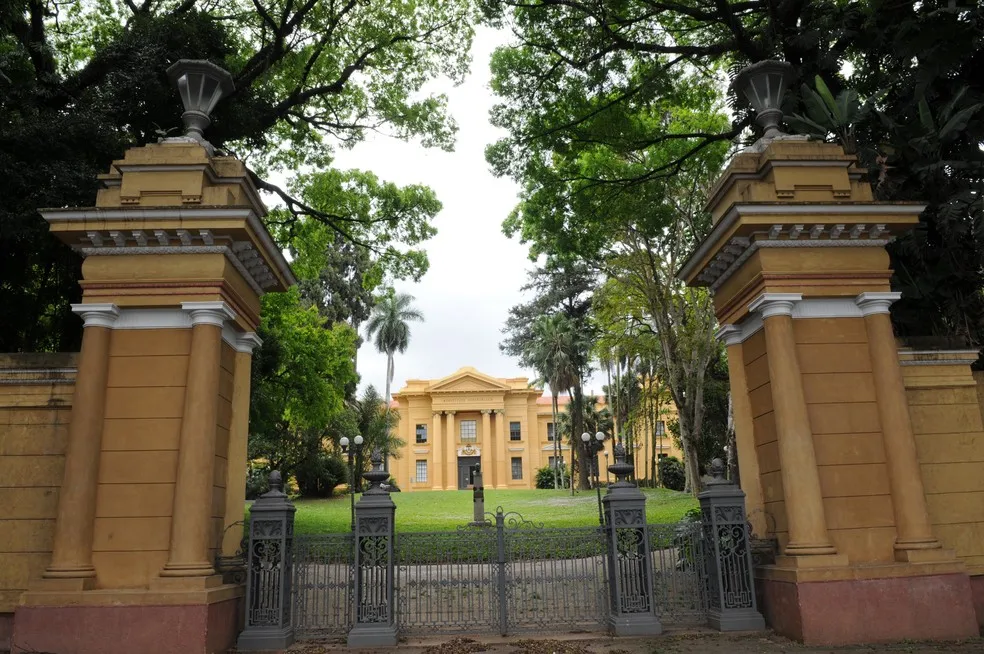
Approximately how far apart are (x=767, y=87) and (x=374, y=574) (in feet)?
25.9

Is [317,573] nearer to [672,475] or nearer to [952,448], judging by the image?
[952,448]

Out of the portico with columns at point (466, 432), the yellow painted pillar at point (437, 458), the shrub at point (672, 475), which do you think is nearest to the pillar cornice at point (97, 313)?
the shrub at point (672, 475)

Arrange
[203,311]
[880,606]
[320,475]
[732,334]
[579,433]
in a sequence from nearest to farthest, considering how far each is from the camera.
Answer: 1. [880,606]
2. [203,311]
3. [732,334]
4. [320,475]
5. [579,433]

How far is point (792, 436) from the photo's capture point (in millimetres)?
7859

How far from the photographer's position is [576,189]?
570 inches

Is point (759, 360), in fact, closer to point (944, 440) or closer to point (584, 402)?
point (944, 440)

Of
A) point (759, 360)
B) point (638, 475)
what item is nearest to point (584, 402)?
point (638, 475)

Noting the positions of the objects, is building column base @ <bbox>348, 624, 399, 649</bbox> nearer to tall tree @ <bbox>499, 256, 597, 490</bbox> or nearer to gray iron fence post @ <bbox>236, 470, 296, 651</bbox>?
gray iron fence post @ <bbox>236, 470, 296, 651</bbox>

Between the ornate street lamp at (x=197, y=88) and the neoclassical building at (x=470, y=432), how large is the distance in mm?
46781

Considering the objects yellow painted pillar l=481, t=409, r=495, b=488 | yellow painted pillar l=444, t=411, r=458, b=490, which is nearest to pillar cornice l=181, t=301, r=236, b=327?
yellow painted pillar l=481, t=409, r=495, b=488

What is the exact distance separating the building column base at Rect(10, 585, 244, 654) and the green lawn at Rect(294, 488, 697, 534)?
11.3m

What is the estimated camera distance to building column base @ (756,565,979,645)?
287 inches

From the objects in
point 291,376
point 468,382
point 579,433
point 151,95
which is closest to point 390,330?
point 468,382

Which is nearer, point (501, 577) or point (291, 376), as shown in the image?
point (501, 577)
